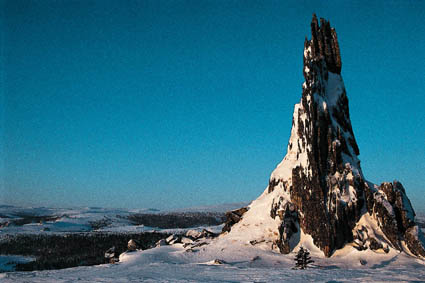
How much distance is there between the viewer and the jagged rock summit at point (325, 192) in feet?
163

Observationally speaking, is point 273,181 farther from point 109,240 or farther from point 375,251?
point 109,240

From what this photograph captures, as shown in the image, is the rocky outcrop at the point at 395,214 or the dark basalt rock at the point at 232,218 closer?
the rocky outcrop at the point at 395,214

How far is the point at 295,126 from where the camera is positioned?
63875 mm

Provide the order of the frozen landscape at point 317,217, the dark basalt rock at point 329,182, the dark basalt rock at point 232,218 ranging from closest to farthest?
the frozen landscape at point 317,217 → the dark basalt rock at point 329,182 → the dark basalt rock at point 232,218

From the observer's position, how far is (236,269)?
40.4 m

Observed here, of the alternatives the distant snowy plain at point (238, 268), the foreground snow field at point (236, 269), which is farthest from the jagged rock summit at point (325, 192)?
the foreground snow field at point (236, 269)

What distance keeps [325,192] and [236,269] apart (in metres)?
20.9

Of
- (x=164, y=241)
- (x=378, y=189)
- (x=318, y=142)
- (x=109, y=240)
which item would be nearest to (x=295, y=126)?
(x=318, y=142)

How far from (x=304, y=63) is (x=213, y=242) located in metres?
36.3

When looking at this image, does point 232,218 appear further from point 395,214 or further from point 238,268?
point 395,214

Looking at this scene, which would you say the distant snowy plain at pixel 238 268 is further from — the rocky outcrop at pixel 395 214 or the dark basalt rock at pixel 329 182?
the dark basalt rock at pixel 329 182

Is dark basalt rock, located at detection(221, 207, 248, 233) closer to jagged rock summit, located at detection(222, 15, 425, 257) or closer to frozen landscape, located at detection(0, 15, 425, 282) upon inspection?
frozen landscape, located at detection(0, 15, 425, 282)

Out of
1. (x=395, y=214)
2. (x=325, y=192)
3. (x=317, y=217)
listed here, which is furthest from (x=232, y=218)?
(x=395, y=214)

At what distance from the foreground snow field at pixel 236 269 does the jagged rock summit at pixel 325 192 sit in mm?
3307
